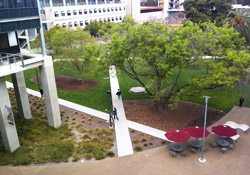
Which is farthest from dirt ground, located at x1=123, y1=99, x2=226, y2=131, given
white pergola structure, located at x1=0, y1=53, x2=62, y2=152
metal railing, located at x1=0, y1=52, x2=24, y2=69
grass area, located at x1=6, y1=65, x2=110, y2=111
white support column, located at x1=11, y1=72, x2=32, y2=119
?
metal railing, located at x1=0, y1=52, x2=24, y2=69

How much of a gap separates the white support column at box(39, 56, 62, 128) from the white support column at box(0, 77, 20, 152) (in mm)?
3460

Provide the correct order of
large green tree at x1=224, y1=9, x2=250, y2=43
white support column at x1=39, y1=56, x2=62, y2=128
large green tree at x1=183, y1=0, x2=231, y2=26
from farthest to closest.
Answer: large green tree at x1=183, y1=0, x2=231, y2=26 → large green tree at x1=224, y1=9, x2=250, y2=43 → white support column at x1=39, y1=56, x2=62, y2=128

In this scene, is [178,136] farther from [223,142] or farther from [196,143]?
[223,142]

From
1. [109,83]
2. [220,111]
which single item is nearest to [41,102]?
[109,83]

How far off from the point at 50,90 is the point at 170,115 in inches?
426

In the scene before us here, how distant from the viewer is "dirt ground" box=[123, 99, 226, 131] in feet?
66.7

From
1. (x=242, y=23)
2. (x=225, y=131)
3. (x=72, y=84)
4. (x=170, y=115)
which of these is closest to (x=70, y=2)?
(x=72, y=84)

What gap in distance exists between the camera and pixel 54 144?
55.7ft

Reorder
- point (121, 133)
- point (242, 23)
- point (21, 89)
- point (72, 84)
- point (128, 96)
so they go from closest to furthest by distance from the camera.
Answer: point (121, 133) < point (21, 89) < point (128, 96) < point (72, 84) < point (242, 23)

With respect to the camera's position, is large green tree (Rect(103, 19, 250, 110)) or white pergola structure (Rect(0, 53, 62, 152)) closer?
white pergola structure (Rect(0, 53, 62, 152))

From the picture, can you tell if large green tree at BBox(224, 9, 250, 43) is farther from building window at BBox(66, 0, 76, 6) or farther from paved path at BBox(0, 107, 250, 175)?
building window at BBox(66, 0, 76, 6)

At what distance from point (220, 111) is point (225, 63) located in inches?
242

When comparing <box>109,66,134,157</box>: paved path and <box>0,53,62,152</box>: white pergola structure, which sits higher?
<box>0,53,62,152</box>: white pergola structure

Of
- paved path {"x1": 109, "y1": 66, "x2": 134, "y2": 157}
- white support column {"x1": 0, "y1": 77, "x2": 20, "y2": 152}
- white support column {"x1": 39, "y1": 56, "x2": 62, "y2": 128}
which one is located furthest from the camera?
white support column {"x1": 39, "y1": 56, "x2": 62, "y2": 128}
